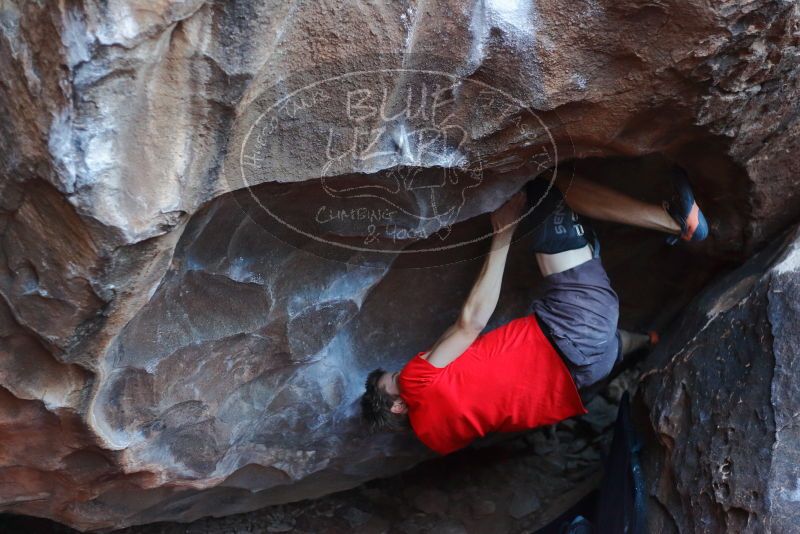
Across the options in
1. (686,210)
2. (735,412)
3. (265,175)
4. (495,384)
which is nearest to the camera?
(265,175)

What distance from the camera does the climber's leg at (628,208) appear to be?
1923 millimetres

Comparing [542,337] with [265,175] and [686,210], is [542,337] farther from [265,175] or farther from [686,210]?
[265,175]

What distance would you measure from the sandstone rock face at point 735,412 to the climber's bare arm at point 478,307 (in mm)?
412

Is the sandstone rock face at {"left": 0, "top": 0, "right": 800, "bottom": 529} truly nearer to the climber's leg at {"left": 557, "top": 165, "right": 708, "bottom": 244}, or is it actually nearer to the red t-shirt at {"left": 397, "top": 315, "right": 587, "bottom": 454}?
the climber's leg at {"left": 557, "top": 165, "right": 708, "bottom": 244}

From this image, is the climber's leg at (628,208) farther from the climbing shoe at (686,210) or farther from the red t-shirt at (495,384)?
the red t-shirt at (495,384)

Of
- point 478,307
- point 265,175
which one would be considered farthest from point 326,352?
point 265,175

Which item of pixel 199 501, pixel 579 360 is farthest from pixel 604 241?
pixel 199 501

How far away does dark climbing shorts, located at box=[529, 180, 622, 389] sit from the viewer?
1.94 m

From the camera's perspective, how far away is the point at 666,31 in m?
1.45

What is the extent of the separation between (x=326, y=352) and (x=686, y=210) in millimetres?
880

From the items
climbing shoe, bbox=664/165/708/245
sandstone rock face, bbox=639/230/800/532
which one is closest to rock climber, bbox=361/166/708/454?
climbing shoe, bbox=664/165/708/245

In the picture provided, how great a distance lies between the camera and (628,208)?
6.43ft

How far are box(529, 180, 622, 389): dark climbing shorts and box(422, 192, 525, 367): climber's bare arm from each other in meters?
0.09

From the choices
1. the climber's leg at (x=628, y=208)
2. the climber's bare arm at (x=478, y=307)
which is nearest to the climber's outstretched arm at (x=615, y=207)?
the climber's leg at (x=628, y=208)
